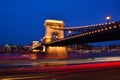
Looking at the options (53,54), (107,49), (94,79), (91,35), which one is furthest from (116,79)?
(107,49)

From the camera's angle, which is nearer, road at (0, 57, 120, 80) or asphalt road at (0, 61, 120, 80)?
asphalt road at (0, 61, 120, 80)

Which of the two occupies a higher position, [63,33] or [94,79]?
[63,33]

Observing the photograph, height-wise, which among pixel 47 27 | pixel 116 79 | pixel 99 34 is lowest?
pixel 116 79

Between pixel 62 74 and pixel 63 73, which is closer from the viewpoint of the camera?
pixel 62 74

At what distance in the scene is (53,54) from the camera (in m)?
79.4

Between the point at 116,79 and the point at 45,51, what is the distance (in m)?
67.4

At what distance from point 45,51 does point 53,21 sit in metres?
16.0

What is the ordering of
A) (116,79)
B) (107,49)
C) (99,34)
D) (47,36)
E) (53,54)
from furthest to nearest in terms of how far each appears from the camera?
(107,49), (47,36), (53,54), (99,34), (116,79)

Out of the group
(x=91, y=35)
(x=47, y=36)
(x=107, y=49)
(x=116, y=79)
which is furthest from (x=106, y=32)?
(x=107, y=49)

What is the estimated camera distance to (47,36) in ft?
302

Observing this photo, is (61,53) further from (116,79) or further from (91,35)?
(116,79)

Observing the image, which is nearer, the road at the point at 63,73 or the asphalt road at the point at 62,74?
the asphalt road at the point at 62,74

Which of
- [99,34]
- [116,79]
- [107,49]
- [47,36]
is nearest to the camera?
[116,79]

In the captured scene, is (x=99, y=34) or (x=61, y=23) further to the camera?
(x=61, y=23)
